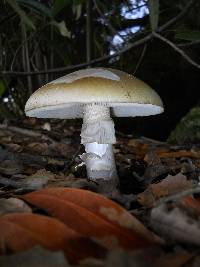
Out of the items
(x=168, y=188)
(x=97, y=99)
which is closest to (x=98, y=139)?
(x=97, y=99)

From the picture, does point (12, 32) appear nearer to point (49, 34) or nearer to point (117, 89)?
point (49, 34)

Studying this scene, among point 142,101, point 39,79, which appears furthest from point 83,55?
point 142,101

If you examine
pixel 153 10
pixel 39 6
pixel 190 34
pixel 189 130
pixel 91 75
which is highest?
pixel 39 6

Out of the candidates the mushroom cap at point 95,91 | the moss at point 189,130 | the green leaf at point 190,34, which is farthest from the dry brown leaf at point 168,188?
the moss at point 189,130

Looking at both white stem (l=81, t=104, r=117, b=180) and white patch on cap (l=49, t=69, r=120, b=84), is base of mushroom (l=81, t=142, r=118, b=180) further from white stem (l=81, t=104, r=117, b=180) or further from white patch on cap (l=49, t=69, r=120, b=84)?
white patch on cap (l=49, t=69, r=120, b=84)

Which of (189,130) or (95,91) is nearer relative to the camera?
(95,91)

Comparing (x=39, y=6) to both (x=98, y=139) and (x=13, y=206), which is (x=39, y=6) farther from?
(x=13, y=206)

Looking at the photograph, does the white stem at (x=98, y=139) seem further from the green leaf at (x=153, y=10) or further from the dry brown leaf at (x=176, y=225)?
the dry brown leaf at (x=176, y=225)
